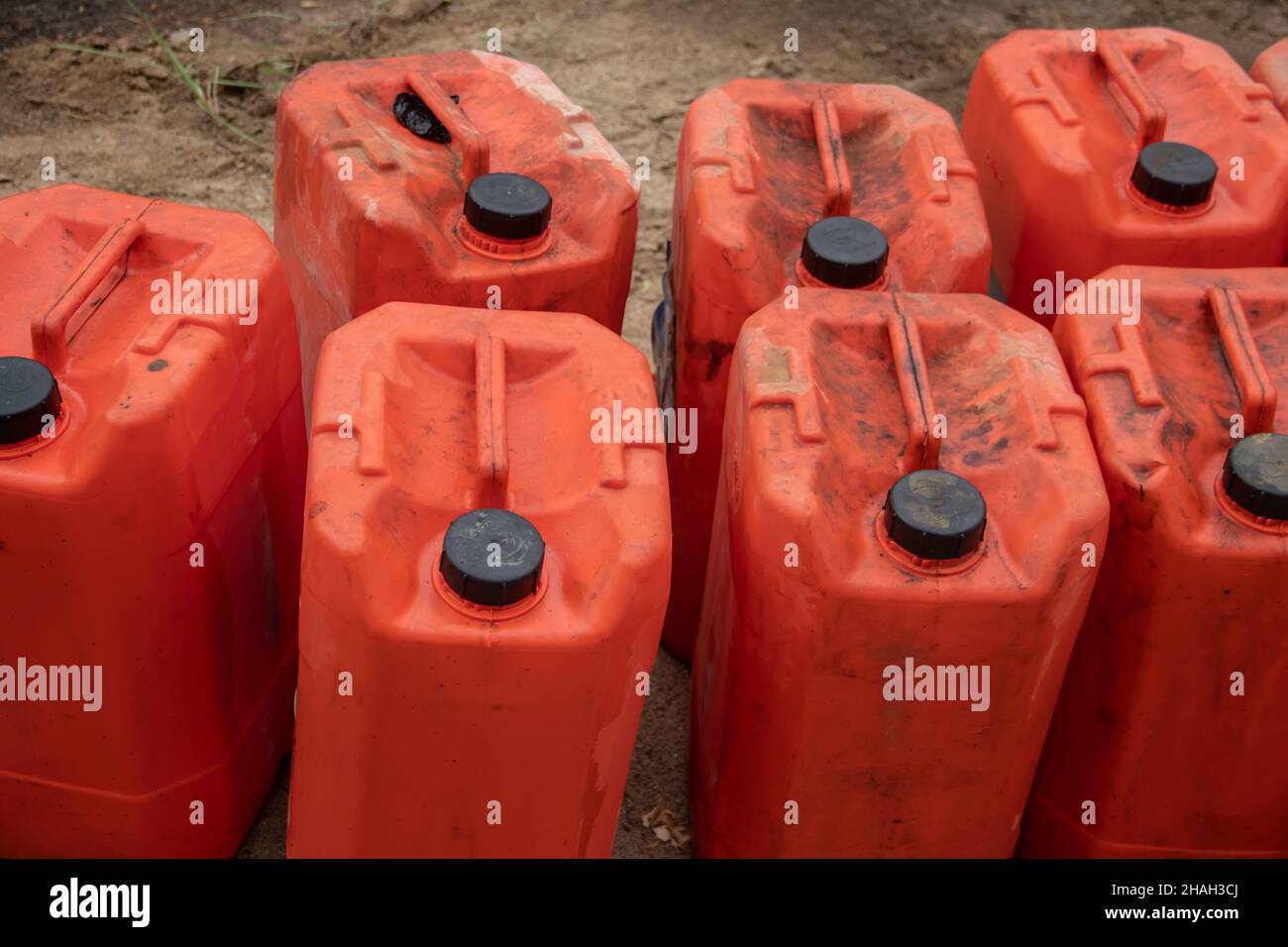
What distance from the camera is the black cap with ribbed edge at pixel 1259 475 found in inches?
92.3

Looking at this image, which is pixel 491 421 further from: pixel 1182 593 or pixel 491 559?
pixel 1182 593

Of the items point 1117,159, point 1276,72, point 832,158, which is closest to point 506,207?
point 832,158

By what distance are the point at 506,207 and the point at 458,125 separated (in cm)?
28

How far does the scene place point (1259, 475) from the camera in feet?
7.76

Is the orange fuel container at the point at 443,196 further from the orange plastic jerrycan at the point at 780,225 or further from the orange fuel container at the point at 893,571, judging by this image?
the orange fuel container at the point at 893,571

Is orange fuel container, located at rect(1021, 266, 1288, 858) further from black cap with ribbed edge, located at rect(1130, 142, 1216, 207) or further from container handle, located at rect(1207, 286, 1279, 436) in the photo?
black cap with ribbed edge, located at rect(1130, 142, 1216, 207)

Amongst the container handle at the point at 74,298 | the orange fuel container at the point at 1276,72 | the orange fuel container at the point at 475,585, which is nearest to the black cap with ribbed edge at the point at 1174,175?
the orange fuel container at the point at 1276,72

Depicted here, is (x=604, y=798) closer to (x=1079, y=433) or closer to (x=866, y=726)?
(x=866, y=726)

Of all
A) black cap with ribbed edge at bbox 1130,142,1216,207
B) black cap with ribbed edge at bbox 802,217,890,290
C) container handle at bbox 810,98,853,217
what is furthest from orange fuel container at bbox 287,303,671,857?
black cap with ribbed edge at bbox 1130,142,1216,207

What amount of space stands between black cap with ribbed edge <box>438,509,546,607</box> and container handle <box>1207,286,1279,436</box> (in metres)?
1.20

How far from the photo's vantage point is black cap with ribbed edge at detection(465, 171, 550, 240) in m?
2.81

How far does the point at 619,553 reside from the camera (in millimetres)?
2160

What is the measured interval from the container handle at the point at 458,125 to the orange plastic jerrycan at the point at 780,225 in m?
0.41

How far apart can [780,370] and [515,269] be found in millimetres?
610
